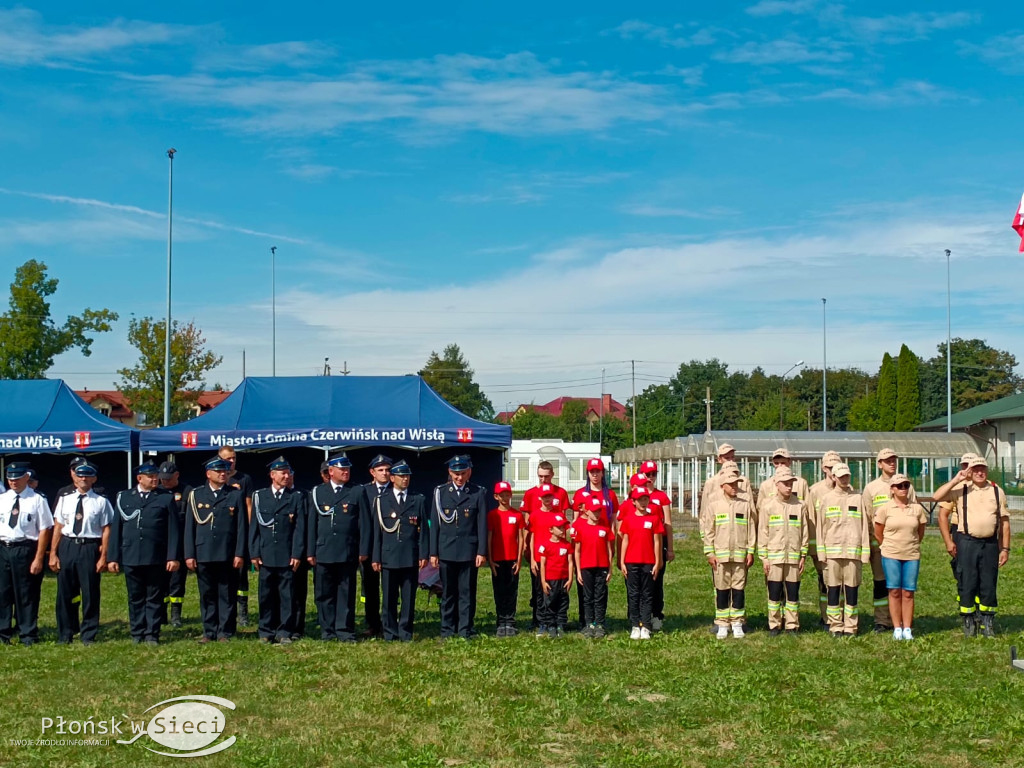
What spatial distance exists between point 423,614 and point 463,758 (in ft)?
19.4

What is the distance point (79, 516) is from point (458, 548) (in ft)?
12.6

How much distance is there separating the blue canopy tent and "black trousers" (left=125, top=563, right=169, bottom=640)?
7462 millimetres

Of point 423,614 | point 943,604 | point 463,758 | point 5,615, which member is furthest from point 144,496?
point 943,604

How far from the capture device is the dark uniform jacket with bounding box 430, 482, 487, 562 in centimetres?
1055

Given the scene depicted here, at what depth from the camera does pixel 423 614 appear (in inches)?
485

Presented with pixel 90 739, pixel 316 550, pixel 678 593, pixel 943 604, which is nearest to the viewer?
pixel 90 739

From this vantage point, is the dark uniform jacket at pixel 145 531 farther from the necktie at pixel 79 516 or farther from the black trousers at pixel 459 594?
the black trousers at pixel 459 594

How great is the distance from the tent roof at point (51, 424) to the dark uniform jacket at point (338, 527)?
813 cm

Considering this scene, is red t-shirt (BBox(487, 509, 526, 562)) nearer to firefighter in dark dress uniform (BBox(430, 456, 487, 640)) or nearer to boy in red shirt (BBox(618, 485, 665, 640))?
firefighter in dark dress uniform (BBox(430, 456, 487, 640))

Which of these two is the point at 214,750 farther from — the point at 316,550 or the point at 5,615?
the point at 5,615

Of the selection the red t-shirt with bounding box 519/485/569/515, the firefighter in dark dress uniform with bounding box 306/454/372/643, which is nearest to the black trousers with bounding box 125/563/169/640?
the firefighter in dark dress uniform with bounding box 306/454/372/643

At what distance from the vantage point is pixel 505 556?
1077 cm

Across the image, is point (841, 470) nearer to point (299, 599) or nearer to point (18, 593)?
point (299, 599)

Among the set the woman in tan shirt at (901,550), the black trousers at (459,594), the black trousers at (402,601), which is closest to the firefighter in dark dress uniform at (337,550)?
the black trousers at (402,601)
